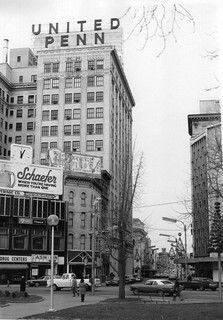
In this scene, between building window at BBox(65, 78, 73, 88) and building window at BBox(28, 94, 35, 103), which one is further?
building window at BBox(28, 94, 35, 103)

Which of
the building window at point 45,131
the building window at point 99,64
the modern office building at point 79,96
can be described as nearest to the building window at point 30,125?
the modern office building at point 79,96

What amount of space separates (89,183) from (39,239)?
491 inches

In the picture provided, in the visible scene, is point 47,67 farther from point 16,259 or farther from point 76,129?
point 16,259

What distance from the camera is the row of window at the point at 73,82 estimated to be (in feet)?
320

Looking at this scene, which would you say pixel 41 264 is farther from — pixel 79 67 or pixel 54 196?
pixel 79 67

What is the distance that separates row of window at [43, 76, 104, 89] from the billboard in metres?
23.3

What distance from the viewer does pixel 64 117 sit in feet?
321

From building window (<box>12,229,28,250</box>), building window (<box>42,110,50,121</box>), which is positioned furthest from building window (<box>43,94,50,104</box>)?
building window (<box>12,229,28,250</box>)

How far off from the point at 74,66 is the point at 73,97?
243 inches

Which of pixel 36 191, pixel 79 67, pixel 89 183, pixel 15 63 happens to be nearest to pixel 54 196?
pixel 36 191

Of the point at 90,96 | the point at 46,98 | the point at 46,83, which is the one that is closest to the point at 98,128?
the point at 90,96

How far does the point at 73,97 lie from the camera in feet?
322

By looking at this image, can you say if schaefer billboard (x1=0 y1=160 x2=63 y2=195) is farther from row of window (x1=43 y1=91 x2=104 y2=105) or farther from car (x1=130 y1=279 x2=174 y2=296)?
car (x1=130 y1=279 x2=174 y2=296)

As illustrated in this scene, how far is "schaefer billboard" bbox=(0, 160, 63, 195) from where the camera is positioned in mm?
66688
